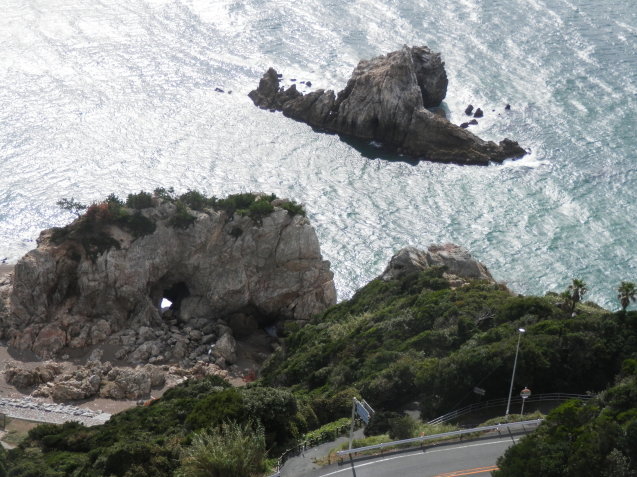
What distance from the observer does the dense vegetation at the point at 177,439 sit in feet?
105

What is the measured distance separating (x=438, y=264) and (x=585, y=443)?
35372mm

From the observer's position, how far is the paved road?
30.3m

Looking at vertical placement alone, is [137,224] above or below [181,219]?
below

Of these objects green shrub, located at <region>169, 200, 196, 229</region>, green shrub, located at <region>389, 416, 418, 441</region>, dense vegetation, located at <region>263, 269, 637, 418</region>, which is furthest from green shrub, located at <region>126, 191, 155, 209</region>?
green shrub, located at <region>389, 416, 418, 441</region>

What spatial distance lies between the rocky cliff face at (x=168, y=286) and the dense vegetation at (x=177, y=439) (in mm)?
18649

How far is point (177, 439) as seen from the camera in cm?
3469

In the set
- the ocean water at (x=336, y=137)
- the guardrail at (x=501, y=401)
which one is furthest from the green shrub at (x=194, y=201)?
the guardrail at (x=501, y=401)

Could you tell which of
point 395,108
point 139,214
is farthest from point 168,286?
point 395,108

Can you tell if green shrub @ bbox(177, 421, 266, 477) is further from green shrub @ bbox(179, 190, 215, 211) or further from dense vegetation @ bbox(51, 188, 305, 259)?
green shrub @ bbox(179, 190, 215, 211)

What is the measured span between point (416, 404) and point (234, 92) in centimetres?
7153

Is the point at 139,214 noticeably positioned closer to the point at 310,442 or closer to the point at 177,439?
Result: the point at 177,439

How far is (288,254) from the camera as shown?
66125 millimetres

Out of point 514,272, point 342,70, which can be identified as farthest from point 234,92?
point 514,272

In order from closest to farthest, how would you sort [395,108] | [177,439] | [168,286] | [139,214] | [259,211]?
[177,439]
[139,214]
[259,211]
[168,286]
[395,108]
